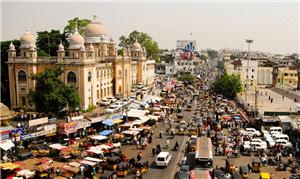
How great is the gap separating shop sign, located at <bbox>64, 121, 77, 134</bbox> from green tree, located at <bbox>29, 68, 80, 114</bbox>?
4.40 m

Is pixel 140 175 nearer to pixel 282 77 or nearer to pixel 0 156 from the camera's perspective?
pixel 0 156

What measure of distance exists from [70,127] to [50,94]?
5292 mm

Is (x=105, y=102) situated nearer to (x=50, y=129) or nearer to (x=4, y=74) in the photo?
(x=4, y=74)

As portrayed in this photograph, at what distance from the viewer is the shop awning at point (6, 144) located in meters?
22.8

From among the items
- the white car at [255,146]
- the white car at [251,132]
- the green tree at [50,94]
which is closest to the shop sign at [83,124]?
the green tree at [50,94]

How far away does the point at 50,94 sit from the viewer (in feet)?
105

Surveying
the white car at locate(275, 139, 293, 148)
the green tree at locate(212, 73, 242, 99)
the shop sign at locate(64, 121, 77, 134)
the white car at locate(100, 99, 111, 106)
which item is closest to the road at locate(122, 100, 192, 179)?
the shop sign at locate(64, 121, 77, 134)

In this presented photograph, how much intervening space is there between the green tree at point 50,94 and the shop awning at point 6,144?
27.6ft

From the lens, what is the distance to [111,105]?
132 feet

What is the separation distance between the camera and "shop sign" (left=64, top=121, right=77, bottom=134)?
2750 cm

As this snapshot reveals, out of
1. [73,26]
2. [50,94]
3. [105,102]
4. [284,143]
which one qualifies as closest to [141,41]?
[73,26]

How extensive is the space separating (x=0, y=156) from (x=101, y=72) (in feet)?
71.7

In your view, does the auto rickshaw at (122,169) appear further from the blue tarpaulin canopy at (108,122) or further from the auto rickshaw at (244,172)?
the blue tarpaulin canopy at (108,122)

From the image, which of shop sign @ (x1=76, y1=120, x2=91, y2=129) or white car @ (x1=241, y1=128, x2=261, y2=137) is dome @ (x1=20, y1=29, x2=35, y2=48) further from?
white car @ (x1=241, y1=128, x2=261, y2=137)
